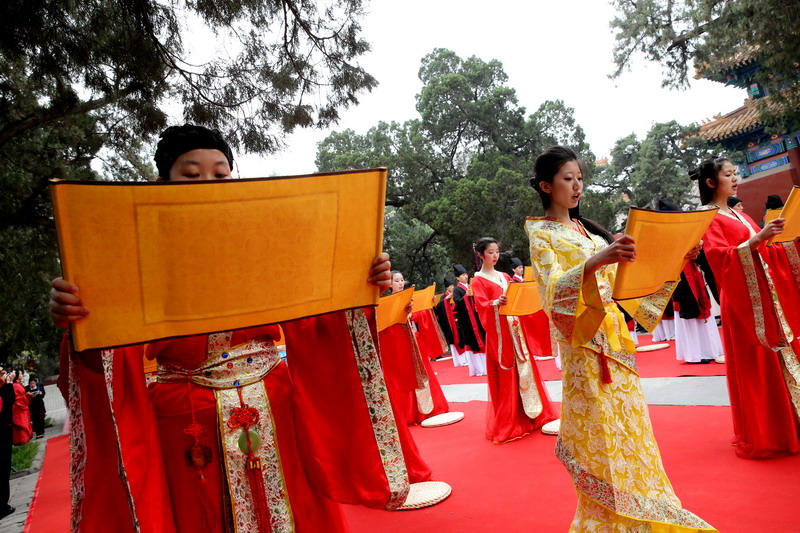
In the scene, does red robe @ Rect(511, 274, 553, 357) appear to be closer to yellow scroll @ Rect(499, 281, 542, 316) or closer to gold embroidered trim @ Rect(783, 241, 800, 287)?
yellow scroll @ Rect(499, 281, 542, 316)

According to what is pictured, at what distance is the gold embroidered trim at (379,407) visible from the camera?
1518 mm

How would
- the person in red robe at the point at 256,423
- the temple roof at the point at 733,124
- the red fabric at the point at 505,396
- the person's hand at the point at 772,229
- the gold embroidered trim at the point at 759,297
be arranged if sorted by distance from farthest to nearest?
1. the temple roof at the point at 733,124
2. the red fabric at the point at 505,396
3. the gold embroidered trim at the point at 759,297
4. the person's hand at the point at 772,229
5. the person in red robe at the point at 256,423

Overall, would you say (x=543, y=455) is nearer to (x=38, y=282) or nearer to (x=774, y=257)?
(x=774, y=257)

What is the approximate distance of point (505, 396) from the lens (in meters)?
4.95

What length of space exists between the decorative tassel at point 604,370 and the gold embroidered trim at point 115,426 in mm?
1629

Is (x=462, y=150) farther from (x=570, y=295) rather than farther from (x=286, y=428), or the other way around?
(x=286, y=428)

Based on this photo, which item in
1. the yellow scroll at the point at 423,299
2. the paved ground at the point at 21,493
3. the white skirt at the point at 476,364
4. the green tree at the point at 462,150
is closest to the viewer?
the paved ground at the point at 21,493

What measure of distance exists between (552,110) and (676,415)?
17.3 metres

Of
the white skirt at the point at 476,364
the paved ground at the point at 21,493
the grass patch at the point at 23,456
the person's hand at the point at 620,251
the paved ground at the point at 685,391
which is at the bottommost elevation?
the grass patch at the point at 23,456

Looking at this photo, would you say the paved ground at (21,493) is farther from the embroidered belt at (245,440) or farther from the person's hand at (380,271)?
the person's hand at (380,271)

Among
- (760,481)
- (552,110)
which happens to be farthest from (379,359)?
(552,110)

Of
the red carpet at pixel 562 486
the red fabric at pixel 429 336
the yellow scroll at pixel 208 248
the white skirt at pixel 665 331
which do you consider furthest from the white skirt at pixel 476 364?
the yellow scroll at pixel 208 248

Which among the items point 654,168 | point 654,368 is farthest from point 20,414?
point 654,168

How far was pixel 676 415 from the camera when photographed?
4.54 meters
